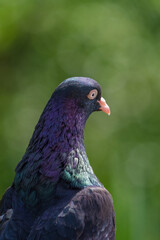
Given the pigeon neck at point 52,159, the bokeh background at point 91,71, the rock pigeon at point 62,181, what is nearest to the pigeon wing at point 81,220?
the rock pigeon at point 62,181

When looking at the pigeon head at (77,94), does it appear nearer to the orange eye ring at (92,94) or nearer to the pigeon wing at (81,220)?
the orange eye ring at (92,94)

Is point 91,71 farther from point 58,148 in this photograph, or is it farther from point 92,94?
point 58,148

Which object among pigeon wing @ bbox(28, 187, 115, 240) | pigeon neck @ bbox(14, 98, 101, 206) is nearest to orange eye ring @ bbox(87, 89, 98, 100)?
pigeon neck @ bbox(14, 98, 101, 206)

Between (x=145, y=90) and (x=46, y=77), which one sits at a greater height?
(x=145, y=90)

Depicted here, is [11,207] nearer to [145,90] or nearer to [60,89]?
[60,89]

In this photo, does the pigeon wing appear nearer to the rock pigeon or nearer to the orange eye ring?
the rock pigeon

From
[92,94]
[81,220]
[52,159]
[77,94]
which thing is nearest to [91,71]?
[92,94]

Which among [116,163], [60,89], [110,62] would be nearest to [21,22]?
[110,62]
